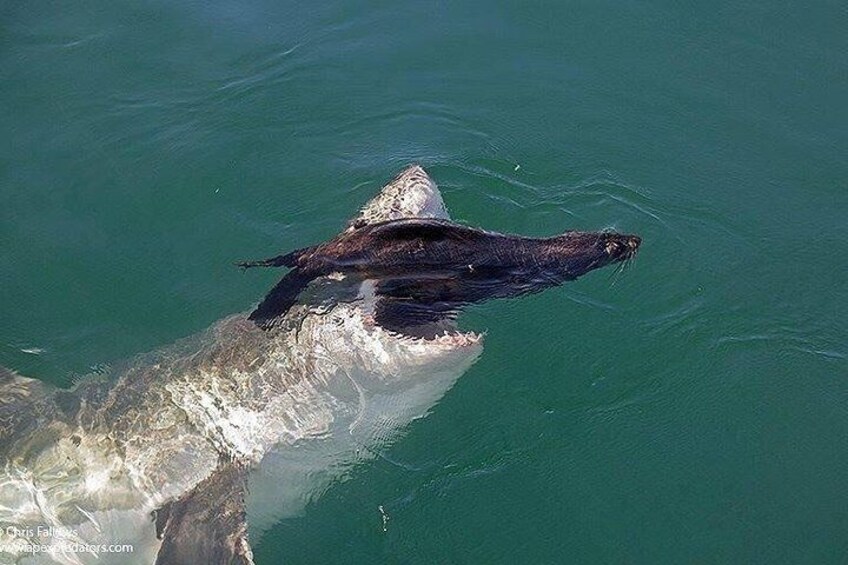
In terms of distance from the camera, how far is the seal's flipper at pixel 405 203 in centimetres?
669

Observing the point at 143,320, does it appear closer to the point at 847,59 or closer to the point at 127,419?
the point at 127,419

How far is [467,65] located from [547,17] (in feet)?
4.83

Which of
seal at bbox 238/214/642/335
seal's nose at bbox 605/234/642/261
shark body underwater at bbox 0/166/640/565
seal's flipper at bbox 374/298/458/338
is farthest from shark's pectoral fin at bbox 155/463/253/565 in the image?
seal's nose at bbox 605/234/642/261

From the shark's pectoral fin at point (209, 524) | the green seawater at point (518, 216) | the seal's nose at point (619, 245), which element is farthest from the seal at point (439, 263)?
the shark's pectoral fin at point (209, 524)

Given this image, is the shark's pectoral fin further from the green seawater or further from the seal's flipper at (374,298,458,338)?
the seal's flipper at (374,298,458,338)

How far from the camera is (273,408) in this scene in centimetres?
630

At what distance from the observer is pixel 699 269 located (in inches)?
319

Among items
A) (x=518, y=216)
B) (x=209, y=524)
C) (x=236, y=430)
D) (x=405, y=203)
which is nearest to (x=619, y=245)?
(x=405, y=203)

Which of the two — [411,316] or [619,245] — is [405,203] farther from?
[619,245]

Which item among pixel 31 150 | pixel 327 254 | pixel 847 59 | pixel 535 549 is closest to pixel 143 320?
pixel 327 254

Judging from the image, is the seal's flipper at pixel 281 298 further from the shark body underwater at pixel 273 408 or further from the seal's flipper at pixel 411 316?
the seal's flipper at pixel 411 316

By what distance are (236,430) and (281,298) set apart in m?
1.04

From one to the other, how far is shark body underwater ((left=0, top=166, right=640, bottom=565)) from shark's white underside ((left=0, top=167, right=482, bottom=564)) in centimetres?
1

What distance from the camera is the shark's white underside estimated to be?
6.21m
